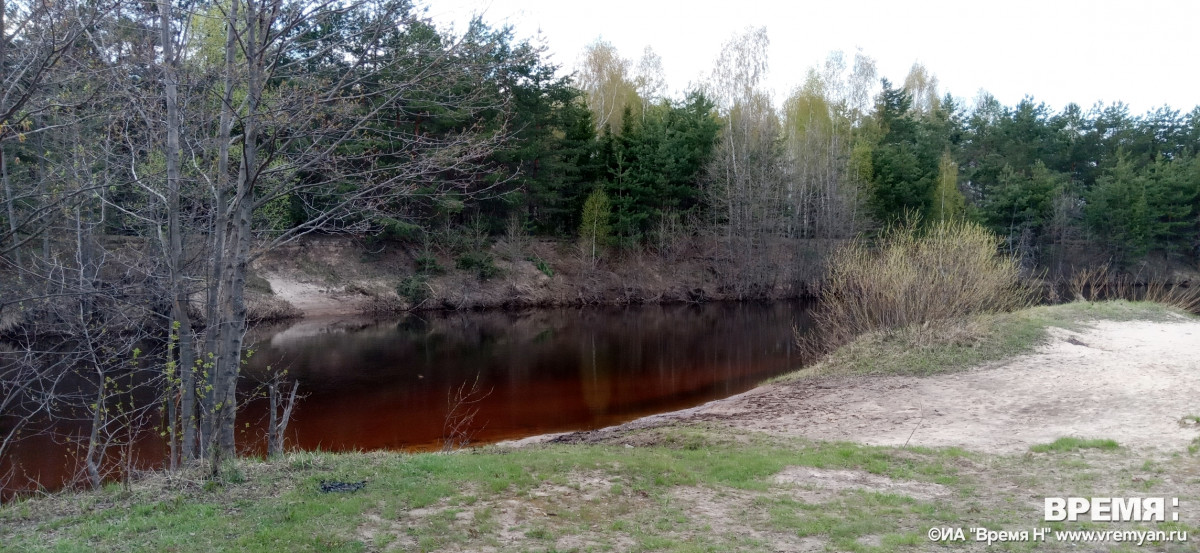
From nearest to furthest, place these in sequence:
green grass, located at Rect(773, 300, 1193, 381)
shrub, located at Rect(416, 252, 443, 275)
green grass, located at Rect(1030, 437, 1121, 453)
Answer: green grass, located at Rect(1030, 437, 1121, 453), green grass, located at Rect(773, 300, 1193, 381), shrub, located at Rect(416, 252, 443, 275)

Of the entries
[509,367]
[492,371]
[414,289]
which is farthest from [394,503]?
[414,289]

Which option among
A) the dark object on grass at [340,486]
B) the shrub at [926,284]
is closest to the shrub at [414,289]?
the shrub at [926,284]

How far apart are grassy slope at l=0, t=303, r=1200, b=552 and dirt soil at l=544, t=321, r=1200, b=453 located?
1432mm

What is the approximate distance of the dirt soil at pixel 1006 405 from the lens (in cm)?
932

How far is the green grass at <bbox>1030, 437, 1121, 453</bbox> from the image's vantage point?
26.6 feet

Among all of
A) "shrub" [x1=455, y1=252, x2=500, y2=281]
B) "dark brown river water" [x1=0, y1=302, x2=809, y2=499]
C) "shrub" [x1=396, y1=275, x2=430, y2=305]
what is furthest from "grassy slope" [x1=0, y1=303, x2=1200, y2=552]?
"shrub" [x1=455, y1=252, x2=500, y2=281]

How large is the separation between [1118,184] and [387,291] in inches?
1632

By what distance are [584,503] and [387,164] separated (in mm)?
5416

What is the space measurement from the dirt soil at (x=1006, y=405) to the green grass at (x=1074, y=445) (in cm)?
26

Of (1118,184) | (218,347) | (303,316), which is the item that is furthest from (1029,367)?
(1118,184)

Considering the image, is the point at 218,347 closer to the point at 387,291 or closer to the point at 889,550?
the point at 889,550

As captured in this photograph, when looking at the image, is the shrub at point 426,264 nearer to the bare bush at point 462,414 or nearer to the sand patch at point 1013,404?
the bare bush at point 462,414

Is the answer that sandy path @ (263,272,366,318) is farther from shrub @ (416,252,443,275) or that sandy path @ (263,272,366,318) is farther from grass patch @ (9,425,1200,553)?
grass patch @ (9,425,1200,553)

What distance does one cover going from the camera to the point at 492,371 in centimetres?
1973
